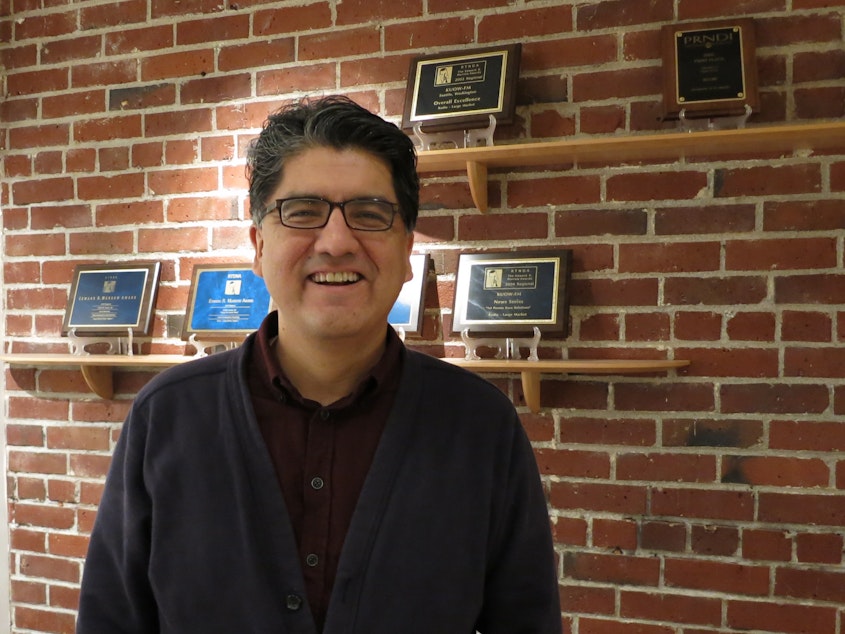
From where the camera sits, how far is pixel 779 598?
1.75m

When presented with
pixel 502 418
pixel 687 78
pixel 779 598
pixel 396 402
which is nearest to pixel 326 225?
pixel 396 402

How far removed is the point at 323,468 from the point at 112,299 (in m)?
1.41

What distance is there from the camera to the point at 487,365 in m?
1.84

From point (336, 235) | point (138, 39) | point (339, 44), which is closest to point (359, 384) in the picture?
point (336, 235)

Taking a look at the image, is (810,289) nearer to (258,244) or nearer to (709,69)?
(709,69)

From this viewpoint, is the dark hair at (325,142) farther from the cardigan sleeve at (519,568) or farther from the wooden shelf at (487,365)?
the wooden shelf at (487,365)

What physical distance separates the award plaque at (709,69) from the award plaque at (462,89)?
1.22 feet

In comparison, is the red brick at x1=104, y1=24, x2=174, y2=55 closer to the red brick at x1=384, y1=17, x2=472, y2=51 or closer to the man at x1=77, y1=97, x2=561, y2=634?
the red brick at x1=384, y1=17, x2=472, y2=51

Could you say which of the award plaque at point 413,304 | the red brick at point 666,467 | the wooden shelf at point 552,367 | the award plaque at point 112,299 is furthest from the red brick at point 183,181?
the red brick at point 666,467

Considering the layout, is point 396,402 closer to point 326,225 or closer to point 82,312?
point 326,225

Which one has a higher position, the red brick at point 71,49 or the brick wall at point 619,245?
the red brick at point 71,49

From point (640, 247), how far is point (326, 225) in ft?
3.29

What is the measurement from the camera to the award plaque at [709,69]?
67.9 inches

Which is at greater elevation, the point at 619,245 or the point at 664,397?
the point at 619,245
